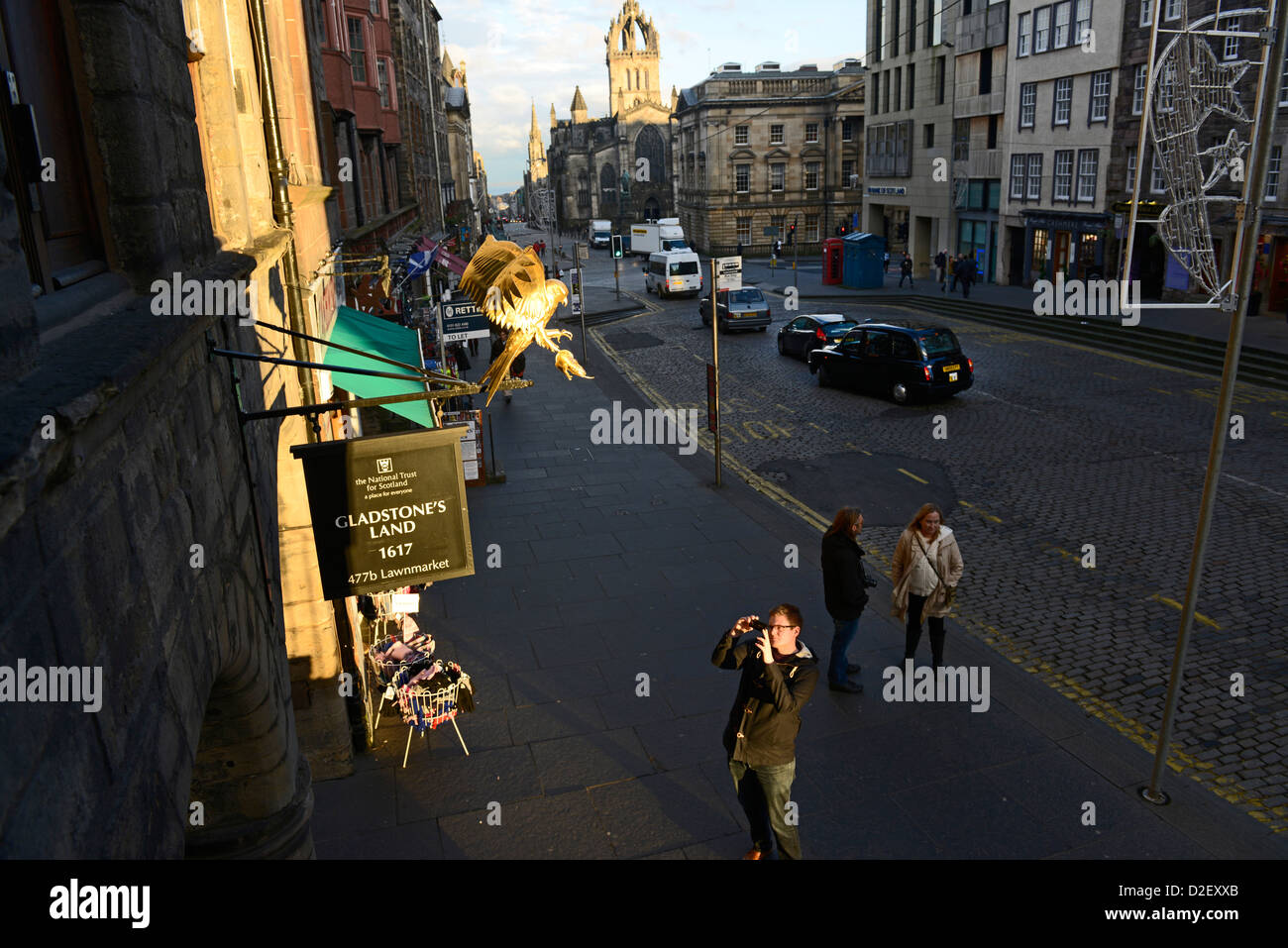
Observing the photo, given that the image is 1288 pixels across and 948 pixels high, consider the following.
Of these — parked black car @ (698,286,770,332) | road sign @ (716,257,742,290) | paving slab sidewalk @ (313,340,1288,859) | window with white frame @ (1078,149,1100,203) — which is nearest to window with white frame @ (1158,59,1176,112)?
window with white frame @ (1078,149,1100,203)

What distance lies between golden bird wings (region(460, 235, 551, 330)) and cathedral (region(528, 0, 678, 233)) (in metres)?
100

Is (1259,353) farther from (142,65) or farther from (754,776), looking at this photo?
(142,65)

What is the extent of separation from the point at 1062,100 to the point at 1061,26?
2671 millimetres

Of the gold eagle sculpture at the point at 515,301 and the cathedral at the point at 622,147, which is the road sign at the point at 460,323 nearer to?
the gold eagle sculpture at the point at 515,301

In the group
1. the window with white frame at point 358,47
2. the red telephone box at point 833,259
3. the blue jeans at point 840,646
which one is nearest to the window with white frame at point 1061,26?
the red telephone box at point 833,259

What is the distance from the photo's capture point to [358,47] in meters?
23.8

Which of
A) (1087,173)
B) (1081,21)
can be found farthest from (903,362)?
(1081,21)

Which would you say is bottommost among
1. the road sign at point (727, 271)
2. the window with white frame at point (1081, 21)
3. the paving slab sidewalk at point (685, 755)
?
the paving slab sidewalk at point (685, 755)

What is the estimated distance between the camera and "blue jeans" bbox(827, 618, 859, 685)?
895 centimetres

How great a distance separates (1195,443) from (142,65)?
58.0 ft

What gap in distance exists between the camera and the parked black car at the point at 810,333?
26.1 metres

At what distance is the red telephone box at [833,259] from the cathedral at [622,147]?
6057cm

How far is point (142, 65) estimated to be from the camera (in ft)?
12.1
